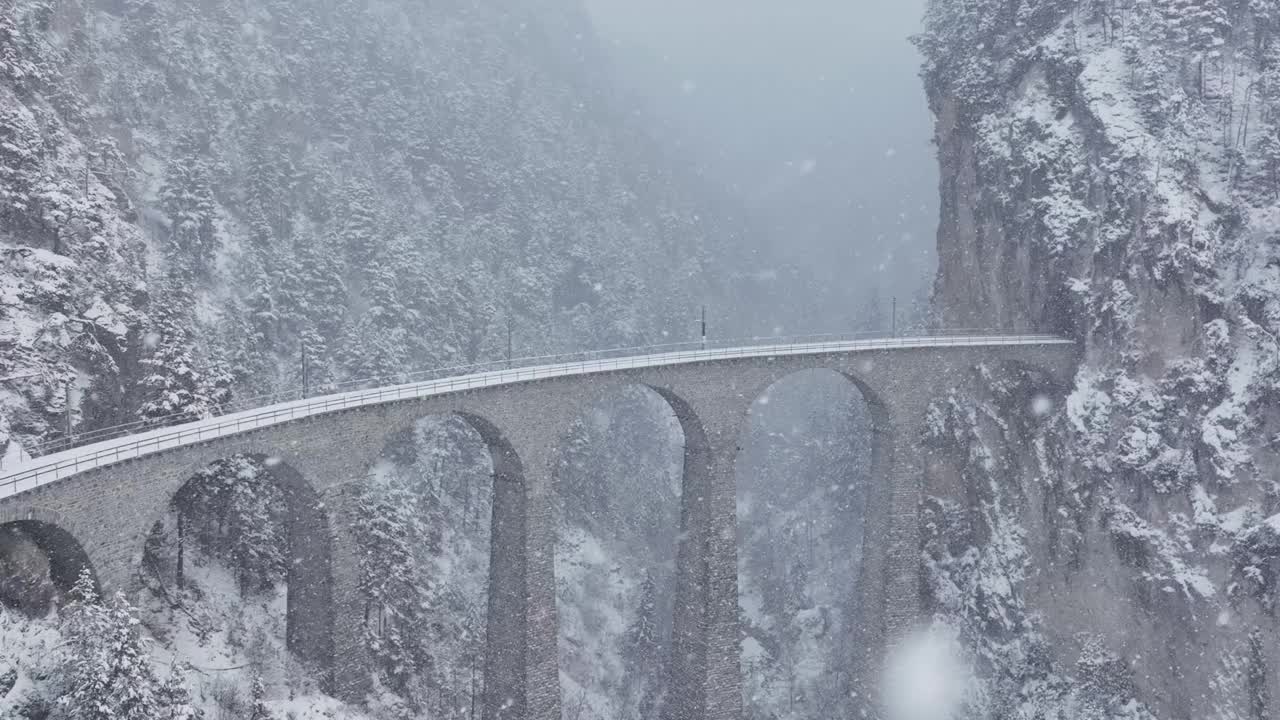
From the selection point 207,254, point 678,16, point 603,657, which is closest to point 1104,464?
point 603,657

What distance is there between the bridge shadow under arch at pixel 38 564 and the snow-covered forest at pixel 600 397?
135 millimetres

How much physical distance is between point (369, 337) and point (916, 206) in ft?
360

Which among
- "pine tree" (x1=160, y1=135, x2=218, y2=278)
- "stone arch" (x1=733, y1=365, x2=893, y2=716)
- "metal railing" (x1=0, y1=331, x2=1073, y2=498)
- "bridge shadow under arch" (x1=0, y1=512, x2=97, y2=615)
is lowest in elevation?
"stone arch" (x1=733, y1=365, x2=893, y2=716)

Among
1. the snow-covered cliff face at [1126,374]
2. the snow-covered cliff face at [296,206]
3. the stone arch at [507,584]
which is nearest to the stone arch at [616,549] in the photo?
the snow-covered cliff face at [296,206]

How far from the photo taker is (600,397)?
1597 inches

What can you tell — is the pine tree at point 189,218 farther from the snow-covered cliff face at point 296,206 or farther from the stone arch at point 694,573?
the stone arch at point 694,573

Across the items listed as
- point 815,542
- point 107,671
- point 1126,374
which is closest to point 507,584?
point 107,671

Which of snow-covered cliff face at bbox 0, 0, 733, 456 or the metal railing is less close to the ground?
snow-covered cliff face at bbox 0, 0, 733, 456

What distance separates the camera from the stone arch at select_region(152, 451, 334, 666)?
32.6 m

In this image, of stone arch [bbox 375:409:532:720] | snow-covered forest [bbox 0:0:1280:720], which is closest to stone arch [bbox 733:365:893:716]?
snow-covered forest [bbox 0:0:1280:720]

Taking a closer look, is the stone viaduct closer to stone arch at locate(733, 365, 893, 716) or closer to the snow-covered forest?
the snow-covered forest

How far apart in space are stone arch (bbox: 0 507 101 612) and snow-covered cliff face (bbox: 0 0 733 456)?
24.4 ft

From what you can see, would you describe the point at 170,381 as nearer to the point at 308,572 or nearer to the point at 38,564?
the point at 308,572

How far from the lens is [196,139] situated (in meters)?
65.6
